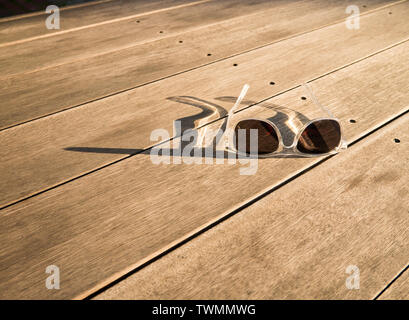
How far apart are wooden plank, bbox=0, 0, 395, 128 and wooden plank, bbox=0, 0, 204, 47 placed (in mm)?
272

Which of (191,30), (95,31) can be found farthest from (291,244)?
(95,31)

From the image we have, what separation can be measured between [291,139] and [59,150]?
2.13 ft

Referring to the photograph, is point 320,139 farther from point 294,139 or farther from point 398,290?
point 398,290

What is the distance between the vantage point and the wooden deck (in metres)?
0.64

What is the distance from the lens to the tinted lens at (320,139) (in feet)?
3.00

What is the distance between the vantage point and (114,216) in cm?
74

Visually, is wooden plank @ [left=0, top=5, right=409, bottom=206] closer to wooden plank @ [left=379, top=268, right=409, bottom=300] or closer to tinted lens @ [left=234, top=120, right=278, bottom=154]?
tinted lens @ [left=234, top=120, right=278, bottom=154]

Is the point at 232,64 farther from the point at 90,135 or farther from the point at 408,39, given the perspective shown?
the point at 408,39

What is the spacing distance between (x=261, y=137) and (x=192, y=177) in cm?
23

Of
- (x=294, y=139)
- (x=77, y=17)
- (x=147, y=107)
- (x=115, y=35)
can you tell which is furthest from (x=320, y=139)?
(x=77, y=17)

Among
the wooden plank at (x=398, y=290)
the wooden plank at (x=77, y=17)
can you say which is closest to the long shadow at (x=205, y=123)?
the wooden plank at (x=398, y=290)

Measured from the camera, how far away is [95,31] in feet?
5.14

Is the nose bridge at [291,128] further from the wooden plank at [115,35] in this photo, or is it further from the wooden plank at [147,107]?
the wooden plank at [115,35]

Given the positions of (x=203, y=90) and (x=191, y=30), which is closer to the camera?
(x=203, y=90)
